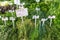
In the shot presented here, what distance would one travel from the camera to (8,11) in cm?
145

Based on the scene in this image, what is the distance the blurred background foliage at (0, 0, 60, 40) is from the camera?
54.9 inches

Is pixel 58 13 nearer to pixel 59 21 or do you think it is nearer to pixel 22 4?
pixel 59 21

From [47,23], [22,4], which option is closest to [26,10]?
[22,4]

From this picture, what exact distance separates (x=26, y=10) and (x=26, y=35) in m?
0.17

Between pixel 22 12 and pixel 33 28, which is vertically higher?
pixel 22 12

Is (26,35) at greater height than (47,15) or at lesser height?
lesser

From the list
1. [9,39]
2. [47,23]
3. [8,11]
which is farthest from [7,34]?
[47,23]

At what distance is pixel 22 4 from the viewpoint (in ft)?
4.77

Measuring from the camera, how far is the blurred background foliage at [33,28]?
139cm

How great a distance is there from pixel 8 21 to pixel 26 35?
0.51 feet

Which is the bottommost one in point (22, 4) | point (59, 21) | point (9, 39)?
point (9, 39)

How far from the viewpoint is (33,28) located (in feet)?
4.63

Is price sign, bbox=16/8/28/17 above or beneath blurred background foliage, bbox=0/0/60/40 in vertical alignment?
above

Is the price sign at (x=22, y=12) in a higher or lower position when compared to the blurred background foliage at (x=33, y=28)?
higher
